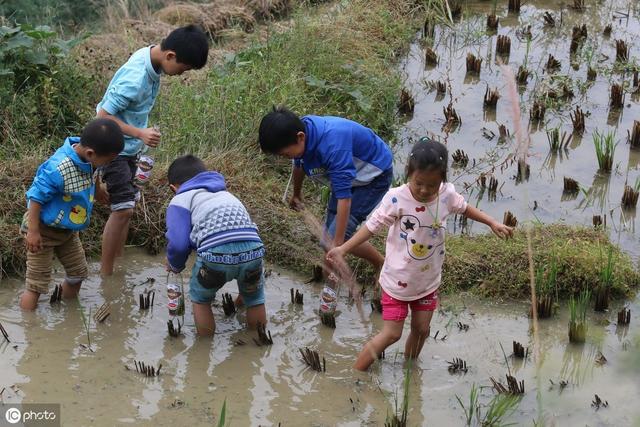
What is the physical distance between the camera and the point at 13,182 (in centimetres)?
603

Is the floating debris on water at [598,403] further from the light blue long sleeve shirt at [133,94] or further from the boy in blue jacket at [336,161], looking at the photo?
the light blue long sleeve shirt at [133,94]

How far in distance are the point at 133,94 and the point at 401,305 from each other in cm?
203

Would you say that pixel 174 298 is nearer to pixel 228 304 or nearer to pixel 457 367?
pixel 228 304

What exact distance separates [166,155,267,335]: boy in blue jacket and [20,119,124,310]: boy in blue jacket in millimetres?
418

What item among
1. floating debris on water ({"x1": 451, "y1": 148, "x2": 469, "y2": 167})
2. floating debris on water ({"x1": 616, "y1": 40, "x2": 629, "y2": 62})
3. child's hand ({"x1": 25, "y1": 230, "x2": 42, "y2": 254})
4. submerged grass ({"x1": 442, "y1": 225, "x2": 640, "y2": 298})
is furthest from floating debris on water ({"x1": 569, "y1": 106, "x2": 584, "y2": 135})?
child's hand ({"x1": 25, "y1": 230, "x2": 42, "y2": 254})

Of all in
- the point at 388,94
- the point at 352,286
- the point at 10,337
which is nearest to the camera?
the point at 352,286

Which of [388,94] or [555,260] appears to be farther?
[388,94]

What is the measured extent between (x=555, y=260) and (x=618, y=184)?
1.94m

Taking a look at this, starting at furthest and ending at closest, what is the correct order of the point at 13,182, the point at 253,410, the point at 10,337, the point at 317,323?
the point at 13,182 < the point at 317,323 < the point at 10,337 < the point at 253,410

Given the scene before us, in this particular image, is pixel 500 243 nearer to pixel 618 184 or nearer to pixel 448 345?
pixel 448 345

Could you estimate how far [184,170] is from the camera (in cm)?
487

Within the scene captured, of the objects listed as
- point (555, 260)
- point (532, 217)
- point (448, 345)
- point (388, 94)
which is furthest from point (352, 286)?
point (388, 94)

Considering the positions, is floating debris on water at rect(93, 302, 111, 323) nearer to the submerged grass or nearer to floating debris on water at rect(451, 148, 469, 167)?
the submerged grass

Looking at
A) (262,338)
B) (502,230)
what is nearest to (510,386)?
(502,230)
